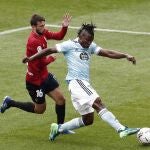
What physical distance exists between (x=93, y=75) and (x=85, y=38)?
6.55 m

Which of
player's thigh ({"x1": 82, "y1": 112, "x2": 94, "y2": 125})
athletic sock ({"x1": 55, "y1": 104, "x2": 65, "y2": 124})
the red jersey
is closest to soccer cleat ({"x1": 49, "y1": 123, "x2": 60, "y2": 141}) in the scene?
athletic sock ({"x1": 55, "y1": 104, "x2": 65, "y2": 124})

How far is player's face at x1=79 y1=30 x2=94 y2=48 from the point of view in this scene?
13.5 m

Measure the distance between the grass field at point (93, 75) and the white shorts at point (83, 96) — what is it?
772 millimetres

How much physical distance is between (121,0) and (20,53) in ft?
31.0

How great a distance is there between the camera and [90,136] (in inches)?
568

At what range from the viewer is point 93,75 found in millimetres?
20062

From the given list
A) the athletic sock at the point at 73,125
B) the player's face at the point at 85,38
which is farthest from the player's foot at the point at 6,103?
the player's face at the point at 85,38

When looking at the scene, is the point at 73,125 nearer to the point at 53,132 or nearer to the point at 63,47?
the point at 53,132

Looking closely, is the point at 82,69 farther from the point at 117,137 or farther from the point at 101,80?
the point at 101,80

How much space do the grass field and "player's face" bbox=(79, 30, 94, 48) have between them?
1.97m

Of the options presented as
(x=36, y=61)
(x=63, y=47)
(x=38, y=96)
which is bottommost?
(x=38, y=96)

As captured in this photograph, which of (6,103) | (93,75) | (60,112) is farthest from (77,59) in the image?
(93,75)

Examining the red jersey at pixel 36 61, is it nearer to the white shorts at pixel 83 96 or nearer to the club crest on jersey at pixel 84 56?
the club crest on jersey at pixel 84 56

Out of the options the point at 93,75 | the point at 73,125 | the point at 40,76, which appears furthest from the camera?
the point at 93,75
